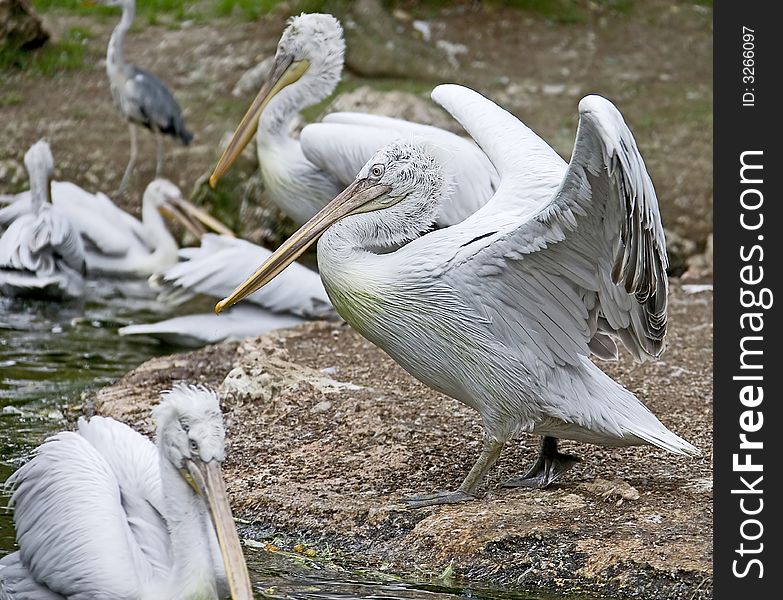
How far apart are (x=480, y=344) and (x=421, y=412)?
1.05 metres

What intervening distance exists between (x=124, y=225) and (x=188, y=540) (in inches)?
226

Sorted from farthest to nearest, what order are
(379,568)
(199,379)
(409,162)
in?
(199,379) → (409,162) → (379,568)

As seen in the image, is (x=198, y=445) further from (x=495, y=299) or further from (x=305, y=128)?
(x=305, y=128)

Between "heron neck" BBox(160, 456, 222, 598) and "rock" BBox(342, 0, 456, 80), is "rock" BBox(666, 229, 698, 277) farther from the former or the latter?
"heron neck" BBox(160, 456, 222, 598)

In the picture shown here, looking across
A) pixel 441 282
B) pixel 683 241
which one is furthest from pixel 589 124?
pixel 683 241

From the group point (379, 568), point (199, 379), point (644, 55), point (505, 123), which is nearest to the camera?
point (379, 568)

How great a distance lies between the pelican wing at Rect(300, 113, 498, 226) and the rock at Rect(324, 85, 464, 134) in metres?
2.33

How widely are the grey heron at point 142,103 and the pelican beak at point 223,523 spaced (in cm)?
682

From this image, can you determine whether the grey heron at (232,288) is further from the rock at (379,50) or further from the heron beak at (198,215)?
the rock at (379,50)

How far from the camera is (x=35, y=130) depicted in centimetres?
1034

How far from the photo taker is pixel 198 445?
2.98 m

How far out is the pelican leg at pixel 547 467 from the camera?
4.25 meters

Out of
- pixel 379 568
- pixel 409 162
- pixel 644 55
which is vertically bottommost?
pixel 379 568
